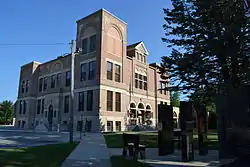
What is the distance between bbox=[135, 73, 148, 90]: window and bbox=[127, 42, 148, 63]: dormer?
115 inches

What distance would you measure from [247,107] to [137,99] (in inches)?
1339

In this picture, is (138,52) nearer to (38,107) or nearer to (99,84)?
(99,84)

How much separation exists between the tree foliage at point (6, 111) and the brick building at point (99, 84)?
22.9 metres

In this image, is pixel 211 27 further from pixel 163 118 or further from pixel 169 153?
pixel 169 153

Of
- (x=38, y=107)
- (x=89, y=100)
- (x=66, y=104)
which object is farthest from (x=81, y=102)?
(x=38, y=107)

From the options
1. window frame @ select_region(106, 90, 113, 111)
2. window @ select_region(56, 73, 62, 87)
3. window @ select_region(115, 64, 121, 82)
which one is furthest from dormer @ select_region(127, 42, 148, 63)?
window @ select_region(56, 73, 62, 87)

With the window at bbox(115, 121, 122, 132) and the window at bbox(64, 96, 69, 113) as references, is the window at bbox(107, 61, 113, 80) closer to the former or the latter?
the window at bbox(115, 121, 122, 132)

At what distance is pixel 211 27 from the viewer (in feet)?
48.1

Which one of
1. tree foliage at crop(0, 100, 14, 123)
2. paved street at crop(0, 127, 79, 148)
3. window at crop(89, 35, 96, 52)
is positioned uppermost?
window at crop(89, 35, 96, 52)

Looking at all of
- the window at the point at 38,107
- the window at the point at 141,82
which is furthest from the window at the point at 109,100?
the window at the point at 38,107

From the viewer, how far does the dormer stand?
41094mm

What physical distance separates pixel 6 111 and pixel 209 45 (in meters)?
65.7

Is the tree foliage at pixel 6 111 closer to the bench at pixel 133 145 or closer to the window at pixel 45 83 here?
the window at pixel 45 83

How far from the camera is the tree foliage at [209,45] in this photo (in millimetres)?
13273
